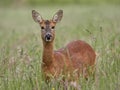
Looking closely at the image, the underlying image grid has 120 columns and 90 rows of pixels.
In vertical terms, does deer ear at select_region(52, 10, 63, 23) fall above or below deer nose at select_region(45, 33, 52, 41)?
above

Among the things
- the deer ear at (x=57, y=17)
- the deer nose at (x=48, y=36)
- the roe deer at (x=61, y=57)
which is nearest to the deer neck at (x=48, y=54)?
the roe deer at (x=61, y=57)

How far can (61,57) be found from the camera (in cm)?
837

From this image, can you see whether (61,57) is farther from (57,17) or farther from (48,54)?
(57,17)

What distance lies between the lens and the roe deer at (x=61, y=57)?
26.0ft

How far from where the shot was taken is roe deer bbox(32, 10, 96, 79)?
7.94m

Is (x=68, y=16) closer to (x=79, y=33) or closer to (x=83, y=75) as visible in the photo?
(x=79, y=33)

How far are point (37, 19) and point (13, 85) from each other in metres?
1.64

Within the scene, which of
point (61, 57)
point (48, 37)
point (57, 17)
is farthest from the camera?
point (57, 17)

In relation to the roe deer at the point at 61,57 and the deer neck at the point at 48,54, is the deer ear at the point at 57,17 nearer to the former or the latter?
the roe deer at the point at 61,57

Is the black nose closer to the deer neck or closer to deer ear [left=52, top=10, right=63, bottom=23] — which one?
the deer neck

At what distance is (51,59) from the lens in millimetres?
8078

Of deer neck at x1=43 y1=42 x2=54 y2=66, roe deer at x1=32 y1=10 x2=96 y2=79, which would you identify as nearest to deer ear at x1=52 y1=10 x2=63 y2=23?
roe deer at x1=32 y1=10 x2=96 y2=79

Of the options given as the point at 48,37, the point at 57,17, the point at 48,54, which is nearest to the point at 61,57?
the point at 48,54

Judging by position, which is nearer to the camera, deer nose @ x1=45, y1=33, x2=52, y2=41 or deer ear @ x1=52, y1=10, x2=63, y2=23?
deer nose @ x1=45, y1=33, x2=52, y2=41
